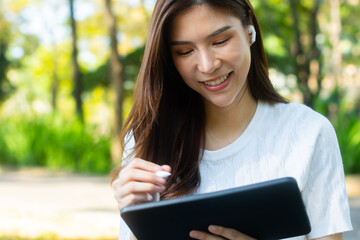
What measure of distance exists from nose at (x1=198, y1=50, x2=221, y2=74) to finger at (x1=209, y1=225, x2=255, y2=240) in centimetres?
51

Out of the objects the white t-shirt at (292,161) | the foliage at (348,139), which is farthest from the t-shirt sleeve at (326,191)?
the foliage at (348,139)

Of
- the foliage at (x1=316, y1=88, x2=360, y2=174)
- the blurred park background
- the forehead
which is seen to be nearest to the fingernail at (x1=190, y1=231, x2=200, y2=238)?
the forehead

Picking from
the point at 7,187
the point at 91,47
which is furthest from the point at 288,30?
the point at 91,47

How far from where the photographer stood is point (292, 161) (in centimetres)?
175

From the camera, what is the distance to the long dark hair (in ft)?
5.91

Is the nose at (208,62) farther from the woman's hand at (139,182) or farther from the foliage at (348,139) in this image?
the foliage at (348,139)

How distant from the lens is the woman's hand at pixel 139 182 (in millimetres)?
1525

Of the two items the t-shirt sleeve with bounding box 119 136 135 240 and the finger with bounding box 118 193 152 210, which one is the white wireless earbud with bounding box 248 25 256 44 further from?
the finger with bounding box 118 193 152 210

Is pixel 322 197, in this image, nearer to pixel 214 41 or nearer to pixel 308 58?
pixel 214 41

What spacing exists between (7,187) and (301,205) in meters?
8.34

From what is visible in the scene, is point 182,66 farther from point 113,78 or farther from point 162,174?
point 113,78

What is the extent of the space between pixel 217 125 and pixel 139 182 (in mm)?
539

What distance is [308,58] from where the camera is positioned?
473 inches

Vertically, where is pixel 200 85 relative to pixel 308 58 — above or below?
below
